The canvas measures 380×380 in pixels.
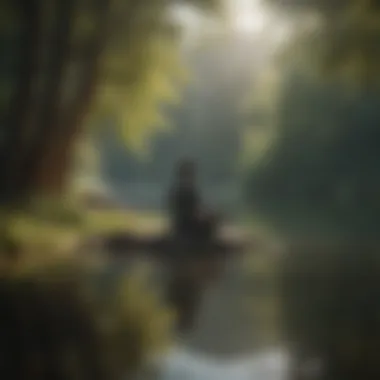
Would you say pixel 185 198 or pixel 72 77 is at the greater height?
pixel 72 77

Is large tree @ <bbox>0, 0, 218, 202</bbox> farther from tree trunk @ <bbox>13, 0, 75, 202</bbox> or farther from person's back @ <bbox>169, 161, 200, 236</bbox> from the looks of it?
person's back @ <bbox>169, 161, 200, 236</bbox>

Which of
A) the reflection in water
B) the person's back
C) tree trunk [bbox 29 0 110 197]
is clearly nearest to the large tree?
tree trunk [bbox 29 0 110 197]

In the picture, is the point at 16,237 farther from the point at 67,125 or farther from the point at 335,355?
the point at 335,355

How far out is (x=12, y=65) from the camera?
1.46 metres

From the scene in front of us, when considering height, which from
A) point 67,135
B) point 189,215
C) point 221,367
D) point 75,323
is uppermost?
point 67,135

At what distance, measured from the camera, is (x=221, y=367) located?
1387mm

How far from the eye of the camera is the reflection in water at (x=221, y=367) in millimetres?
1379

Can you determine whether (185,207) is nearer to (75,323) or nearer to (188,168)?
(188,168)

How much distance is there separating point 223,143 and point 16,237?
1.40ft

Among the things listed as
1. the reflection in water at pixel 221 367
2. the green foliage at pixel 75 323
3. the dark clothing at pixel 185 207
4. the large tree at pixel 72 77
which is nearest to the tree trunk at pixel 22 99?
the large tree at pixel 72 77

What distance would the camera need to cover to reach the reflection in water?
1.38 meters

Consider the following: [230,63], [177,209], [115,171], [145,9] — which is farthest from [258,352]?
[145,9]

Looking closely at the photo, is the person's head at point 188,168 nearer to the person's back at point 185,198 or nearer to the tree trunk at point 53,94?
the person's back at point 185,198

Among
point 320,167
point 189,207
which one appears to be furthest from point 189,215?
point 320,167
